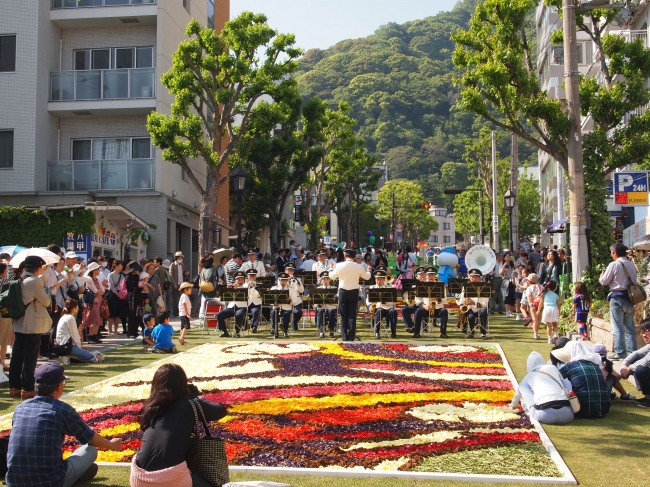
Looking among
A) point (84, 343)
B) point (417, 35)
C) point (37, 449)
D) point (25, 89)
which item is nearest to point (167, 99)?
point (25, 89)

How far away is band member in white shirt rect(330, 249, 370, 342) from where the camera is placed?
1738cm

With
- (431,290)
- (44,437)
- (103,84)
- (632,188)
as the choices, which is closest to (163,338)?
(431,290)

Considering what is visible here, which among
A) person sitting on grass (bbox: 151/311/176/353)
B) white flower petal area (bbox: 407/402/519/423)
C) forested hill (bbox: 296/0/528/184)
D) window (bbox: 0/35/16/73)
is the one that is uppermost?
forested hill (bbox: 296/0/528/184)

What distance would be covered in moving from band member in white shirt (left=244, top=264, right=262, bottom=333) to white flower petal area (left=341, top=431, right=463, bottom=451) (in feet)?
40.0

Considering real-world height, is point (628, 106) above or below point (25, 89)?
below

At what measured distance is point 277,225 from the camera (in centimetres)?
4544

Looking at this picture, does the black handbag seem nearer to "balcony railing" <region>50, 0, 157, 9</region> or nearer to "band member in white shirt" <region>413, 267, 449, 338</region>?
"band member in white shirt" <region>413, 267, 449, 338</region>

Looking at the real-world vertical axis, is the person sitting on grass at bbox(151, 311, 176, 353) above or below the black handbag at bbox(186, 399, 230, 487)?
above

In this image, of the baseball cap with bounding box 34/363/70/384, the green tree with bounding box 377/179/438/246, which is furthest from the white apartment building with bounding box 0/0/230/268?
the green tree with bounding box 377/179/438/246

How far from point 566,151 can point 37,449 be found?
1691 centimetres

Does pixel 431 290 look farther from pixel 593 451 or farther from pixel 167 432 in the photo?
pixel 167 432

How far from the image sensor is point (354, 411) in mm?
10031

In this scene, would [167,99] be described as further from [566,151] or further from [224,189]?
[566,151]

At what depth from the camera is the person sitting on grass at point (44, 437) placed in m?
6.20
